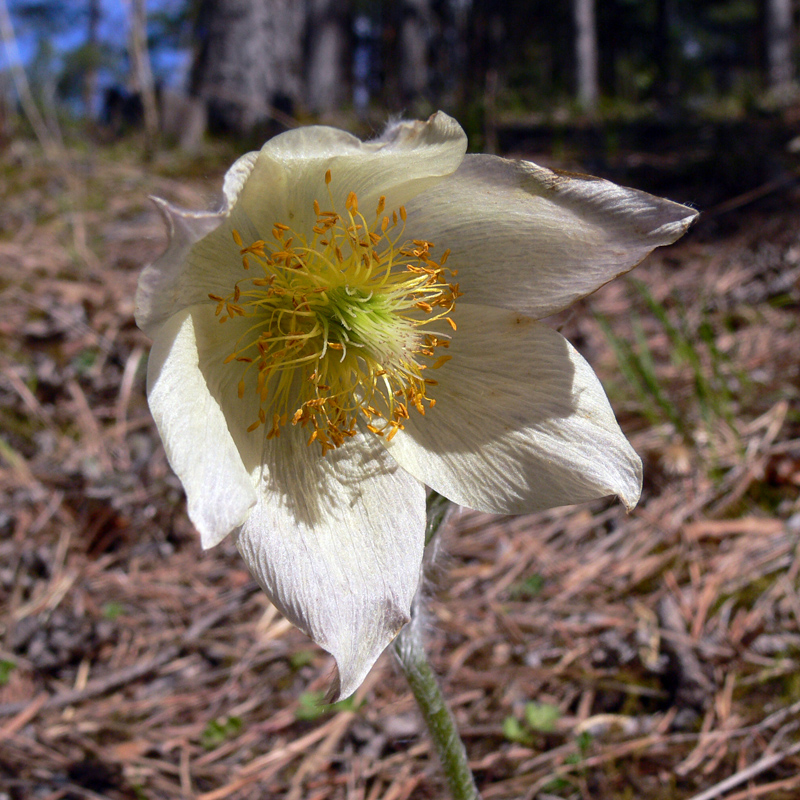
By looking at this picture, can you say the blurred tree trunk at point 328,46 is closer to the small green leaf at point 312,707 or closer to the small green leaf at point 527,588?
the small green leaf at point 527,588

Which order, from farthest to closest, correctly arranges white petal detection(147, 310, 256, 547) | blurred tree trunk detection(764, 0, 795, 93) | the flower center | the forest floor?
blurred tree trunk detection(764, 0, 795, 93)
the forest floor
the flower center
white petal detection(147, 310, 256, 547)

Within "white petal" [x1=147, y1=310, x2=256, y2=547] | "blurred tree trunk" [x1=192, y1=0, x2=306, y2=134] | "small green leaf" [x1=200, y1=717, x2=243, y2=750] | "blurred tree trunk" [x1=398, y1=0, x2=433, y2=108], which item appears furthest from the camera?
"blurred tree trunk" [x1=398, y1=0, x2=433, y2=108]

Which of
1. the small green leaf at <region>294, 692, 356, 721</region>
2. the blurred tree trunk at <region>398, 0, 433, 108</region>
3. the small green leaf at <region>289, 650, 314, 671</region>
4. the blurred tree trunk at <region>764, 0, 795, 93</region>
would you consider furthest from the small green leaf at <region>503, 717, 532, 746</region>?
the blurred tree trunk at <region>764, 0, 795, 93</region>

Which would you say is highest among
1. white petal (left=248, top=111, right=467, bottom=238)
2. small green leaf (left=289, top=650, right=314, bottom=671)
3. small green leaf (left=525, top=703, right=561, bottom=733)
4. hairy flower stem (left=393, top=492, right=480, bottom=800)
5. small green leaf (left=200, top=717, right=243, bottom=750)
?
white petal (left=248, top=111, right=467, bottom=238)

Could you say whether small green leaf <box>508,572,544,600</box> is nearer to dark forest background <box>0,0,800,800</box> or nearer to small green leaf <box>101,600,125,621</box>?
dark forest background <box>0,0,800,800</box>

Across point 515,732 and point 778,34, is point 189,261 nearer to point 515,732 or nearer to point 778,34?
point 515,732

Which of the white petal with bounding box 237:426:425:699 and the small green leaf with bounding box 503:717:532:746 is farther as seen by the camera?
the small green leaf with bounding box 503:717:532:746

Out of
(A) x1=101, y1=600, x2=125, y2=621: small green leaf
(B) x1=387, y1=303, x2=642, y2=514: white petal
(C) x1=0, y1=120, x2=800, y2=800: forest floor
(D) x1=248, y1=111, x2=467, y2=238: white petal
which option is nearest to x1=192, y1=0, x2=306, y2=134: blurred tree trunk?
(C) x1=0, y1=120, x2=800, y2=800: forest floor

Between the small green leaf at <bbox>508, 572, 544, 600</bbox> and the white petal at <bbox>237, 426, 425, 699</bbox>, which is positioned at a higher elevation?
the white petal at <bbox>237, 426, 425, 699</bbox>
